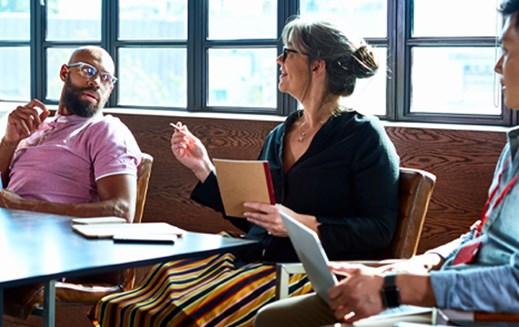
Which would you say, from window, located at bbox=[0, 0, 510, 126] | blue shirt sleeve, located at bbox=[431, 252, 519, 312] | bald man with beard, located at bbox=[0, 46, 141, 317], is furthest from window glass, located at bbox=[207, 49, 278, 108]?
blue shirt sleeve, located at bbox=[431, 252, 519, 312]

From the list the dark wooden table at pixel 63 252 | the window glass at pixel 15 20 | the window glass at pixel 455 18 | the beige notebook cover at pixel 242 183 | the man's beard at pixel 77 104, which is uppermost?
the window glass at pixel 15 20

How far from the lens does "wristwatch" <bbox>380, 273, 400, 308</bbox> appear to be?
2.18m

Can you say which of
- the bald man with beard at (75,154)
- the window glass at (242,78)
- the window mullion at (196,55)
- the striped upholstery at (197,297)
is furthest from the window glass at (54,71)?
the striped upholstery at (197,297)

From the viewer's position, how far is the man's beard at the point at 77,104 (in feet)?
12.5

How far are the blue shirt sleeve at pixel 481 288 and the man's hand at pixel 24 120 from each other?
6.72 ft

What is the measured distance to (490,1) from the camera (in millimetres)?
3867

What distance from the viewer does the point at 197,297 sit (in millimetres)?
2877

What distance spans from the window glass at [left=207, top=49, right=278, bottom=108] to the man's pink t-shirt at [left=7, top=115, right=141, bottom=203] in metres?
1.11

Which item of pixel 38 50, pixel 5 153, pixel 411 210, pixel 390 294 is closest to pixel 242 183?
pixel 411 210

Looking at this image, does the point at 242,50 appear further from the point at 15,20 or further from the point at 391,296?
the point at 391,296

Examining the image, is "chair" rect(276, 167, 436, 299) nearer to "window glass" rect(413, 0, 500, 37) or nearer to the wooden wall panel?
the wooden wall panel

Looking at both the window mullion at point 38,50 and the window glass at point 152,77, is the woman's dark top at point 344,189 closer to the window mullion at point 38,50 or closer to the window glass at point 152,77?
the window glass at point 152,77

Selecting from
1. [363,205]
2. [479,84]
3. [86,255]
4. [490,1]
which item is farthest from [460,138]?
[86,255]

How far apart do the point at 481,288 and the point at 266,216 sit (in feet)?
3.13
